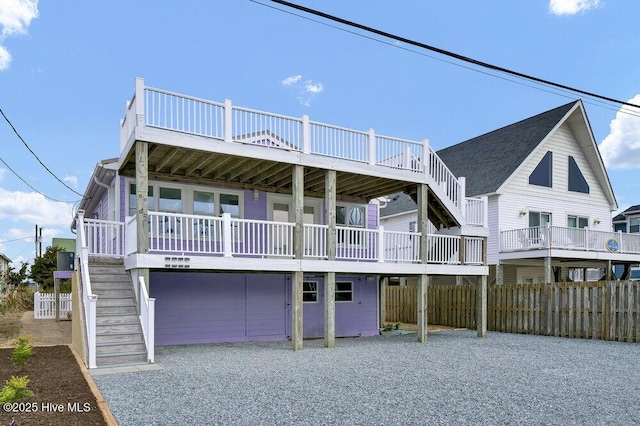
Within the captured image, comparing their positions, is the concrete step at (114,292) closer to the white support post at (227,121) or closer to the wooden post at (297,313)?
the wooden post at (297,313)

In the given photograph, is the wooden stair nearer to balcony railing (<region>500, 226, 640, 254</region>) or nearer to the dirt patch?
the dirt patch

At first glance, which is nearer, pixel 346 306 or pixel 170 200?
pixel 170 200

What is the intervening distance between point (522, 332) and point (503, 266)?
7.95m

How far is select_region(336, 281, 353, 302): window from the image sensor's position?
16766mm

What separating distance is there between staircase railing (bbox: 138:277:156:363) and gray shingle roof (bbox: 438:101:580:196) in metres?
17.7

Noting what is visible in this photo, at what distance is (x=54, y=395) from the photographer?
7.05 meters

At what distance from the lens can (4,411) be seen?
612 cm

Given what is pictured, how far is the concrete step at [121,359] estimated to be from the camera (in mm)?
9523

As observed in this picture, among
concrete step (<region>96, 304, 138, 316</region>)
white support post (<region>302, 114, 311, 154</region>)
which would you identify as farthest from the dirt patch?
white support post (<region>302, 114, 311, 154</region>)

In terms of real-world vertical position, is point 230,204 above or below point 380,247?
above

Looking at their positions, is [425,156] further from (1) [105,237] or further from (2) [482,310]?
(1) [105,237]

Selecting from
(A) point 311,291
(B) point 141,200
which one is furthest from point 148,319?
(A) point 311,291

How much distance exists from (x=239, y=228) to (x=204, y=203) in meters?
1.58

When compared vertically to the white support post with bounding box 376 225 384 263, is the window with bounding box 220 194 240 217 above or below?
above
